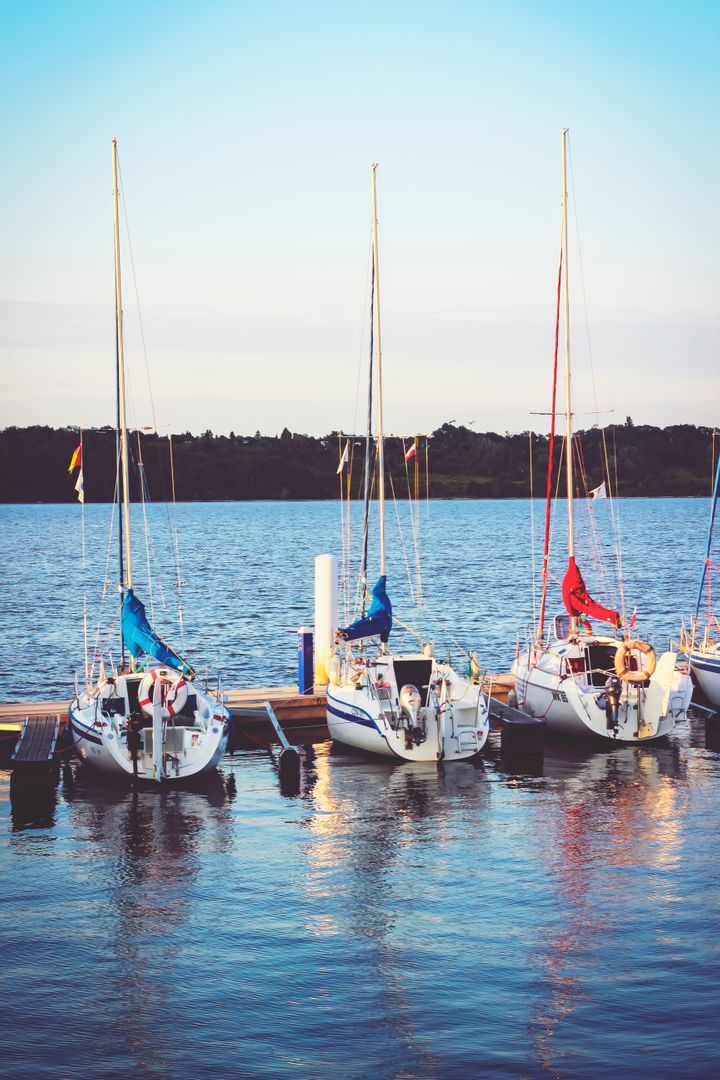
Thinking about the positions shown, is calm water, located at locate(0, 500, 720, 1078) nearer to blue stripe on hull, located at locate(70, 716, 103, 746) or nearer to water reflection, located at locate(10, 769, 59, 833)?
water reflection, located at locate(10, 769, 59, 833)

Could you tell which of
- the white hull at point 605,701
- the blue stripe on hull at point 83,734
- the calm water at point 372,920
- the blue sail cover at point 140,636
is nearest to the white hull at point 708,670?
the calm water at point 372,920

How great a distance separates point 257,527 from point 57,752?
15420 cm

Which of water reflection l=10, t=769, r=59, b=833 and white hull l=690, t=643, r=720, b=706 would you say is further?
white hull l=690, t=643, r=720, b=706

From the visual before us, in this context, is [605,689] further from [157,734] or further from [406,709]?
[157,734]

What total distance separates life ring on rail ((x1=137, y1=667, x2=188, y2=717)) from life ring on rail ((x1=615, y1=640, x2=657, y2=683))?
926cm

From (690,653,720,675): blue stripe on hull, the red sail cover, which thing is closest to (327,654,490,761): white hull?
the red sail cover

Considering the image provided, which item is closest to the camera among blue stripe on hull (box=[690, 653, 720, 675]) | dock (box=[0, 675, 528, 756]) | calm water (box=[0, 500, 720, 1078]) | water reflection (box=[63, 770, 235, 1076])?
calm water (box=[0, 500, 720, 1078])

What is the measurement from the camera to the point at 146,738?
22766 mm

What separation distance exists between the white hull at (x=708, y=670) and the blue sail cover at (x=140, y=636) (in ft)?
43.2

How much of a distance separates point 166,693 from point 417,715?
4993 mm

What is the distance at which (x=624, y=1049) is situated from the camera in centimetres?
1258

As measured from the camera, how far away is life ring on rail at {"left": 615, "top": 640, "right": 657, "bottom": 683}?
2570 centimetres

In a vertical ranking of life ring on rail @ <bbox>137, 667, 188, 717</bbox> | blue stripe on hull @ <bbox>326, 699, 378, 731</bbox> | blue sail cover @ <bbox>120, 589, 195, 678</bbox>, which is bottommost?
blue stripe on hull @ <bbox>326, 699, 378, 731</bbox>

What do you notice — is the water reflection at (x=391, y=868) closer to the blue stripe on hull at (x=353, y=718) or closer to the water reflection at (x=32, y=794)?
the blue stripe on hull at (x=353, y=718)
